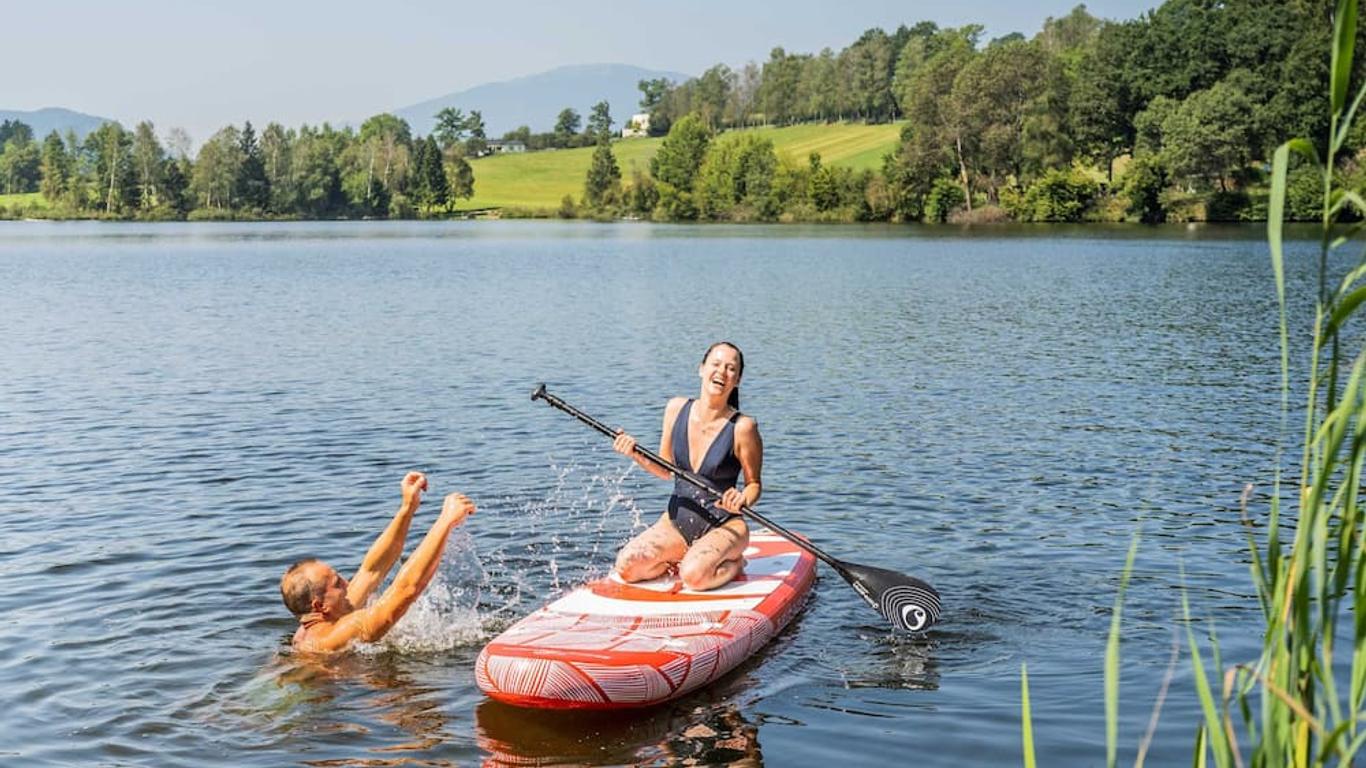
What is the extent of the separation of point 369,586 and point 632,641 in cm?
224

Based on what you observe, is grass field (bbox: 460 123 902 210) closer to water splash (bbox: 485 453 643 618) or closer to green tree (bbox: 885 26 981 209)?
green tree (bbox: 885 26 981 209)

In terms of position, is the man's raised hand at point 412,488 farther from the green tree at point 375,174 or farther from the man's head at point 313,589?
the green tree at point 375,174

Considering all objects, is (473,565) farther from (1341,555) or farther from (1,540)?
(1341,555)

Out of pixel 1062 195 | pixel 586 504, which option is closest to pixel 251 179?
pixel 1062 195

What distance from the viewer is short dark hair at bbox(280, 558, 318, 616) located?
30.7 ft

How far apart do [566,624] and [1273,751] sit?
6244 millimetres

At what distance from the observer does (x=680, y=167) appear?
138 m

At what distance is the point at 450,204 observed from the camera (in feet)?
526

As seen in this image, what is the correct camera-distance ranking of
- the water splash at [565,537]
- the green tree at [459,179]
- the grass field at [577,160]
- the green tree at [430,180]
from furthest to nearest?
the green tree at [459,179] < the green tree at [430,180] < the grass field at [577,160] < the water splash at [565,537]

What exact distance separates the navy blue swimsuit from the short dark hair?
2.81 m

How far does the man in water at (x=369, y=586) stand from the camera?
9.26 meters

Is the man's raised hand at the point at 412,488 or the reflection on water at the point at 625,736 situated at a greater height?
the man's raised hand at the point at 412,488

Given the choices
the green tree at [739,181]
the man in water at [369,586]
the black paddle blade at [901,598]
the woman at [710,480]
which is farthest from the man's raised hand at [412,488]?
the green tree at [739,181]

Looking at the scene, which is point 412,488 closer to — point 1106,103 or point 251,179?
point 1106,103
